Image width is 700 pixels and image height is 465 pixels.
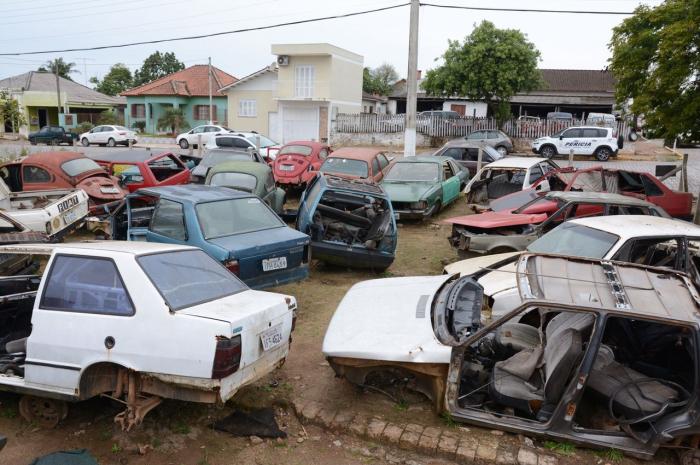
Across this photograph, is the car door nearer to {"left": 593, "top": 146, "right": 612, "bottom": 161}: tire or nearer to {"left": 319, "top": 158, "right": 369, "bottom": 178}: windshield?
{"left": 319, "top": 158, "right": 369, "bottom": 178}: windshield

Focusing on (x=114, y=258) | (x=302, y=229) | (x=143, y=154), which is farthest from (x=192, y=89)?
(x=114, y=258)

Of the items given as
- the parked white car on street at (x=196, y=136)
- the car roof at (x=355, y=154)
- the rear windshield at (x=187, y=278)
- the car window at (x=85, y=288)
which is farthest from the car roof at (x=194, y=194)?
the parked white car on street at (x=196, y=136)

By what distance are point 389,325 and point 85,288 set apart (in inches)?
96.7

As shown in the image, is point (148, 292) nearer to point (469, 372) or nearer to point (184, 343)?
point (184, 343)

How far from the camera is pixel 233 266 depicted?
6.71m

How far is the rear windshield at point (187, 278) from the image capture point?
439 cm

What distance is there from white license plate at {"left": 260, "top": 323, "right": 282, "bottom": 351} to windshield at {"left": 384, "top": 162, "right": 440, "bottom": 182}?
29.1 ft

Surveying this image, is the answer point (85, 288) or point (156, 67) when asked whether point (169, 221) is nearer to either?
point (85, 288)

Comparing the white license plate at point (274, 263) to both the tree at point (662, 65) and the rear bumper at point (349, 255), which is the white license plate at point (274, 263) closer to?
the rear bumper at point (349, 255)

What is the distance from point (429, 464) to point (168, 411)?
2234mm

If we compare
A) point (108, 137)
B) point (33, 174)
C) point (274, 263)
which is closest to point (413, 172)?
point (274, 263)

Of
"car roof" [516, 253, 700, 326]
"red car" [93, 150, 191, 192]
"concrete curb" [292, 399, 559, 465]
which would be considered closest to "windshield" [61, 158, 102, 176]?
"red car" [93, 150, 191, 192]

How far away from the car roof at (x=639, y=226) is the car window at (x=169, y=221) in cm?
501

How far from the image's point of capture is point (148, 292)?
425 centimetres
